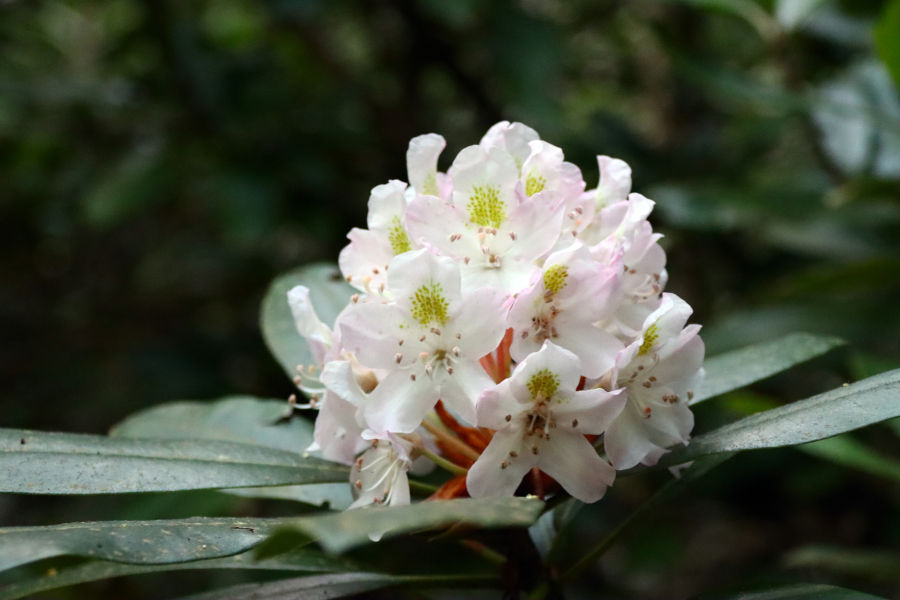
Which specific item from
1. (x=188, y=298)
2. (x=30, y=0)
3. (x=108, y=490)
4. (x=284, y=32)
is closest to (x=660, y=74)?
(x=284, y=32)

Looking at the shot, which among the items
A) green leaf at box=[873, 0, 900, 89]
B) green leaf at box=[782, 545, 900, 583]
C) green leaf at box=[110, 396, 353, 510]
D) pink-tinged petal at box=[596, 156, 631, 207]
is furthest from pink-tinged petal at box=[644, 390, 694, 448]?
green leaf at box=[873, 0, 900, 89]

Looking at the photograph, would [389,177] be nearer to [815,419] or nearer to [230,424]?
[230,424]

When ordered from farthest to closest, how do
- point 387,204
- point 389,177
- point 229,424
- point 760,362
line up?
point 389,177, point 229,424, point 760,362, point 387,204

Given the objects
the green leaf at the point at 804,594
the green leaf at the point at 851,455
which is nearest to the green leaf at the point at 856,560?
the green leaf at the point at 851,455

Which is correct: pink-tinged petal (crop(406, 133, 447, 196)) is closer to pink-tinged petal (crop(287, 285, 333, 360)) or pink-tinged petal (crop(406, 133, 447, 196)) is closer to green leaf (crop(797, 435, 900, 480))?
pink-tinged petal (crop(287, 285, 333, 360))

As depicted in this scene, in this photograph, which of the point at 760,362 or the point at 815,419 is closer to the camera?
the point at 815,419

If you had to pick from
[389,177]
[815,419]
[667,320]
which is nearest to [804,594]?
[815,419]
